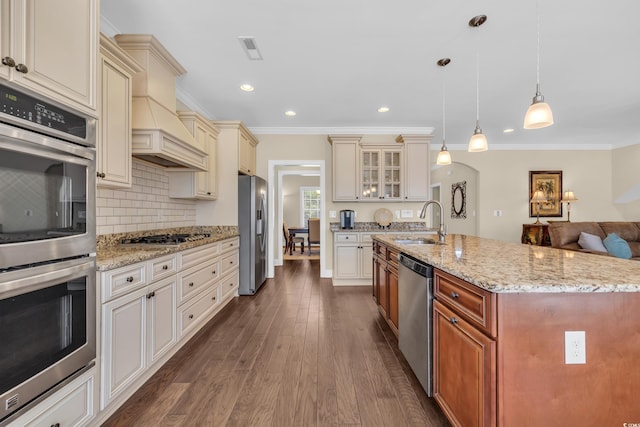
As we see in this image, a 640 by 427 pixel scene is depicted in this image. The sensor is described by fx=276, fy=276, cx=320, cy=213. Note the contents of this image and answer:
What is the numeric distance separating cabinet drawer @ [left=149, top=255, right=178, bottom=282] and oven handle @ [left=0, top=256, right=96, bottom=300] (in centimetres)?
52

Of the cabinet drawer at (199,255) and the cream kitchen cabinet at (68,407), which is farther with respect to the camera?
the cabinet drawer at (199,255)

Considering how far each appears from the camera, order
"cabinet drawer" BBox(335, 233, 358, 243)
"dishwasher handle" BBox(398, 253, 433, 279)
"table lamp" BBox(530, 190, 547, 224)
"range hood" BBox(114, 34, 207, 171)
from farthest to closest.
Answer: "table lamp" BBox(530, 190, 547, 224) → "cabinet drawer" BBox(335, 233, 358, 243) → "range hood" BBox(114, 34, 207, 171) → "dishwasher handle" BBox(398, 253, 433, 279)

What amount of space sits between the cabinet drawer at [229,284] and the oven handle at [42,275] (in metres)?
1.94

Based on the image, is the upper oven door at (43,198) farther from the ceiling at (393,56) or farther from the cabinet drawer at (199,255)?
the ceiling at (393,56)

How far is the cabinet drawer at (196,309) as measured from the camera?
88.7 inches

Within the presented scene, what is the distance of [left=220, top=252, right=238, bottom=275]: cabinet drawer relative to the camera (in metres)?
3.21

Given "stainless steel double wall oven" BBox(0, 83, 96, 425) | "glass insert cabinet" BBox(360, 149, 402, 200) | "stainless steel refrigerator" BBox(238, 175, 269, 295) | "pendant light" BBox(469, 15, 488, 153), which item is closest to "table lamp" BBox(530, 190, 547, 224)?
"glass insert cabinet" BBox(360, 149, 402, 200)

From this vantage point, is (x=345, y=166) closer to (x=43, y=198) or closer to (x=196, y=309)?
(x=196, y=309)

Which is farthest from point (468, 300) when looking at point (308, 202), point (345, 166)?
point (308, 202)

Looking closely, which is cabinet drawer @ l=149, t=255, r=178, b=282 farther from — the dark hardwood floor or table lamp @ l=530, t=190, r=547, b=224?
table lamp @ l=530, t=190, r=547, b=224

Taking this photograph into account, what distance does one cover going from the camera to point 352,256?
4227 millimetres

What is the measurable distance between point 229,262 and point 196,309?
94cm

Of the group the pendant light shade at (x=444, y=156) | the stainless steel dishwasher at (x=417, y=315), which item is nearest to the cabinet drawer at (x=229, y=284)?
the stainless steel dishwasher at (x=417, y=315)

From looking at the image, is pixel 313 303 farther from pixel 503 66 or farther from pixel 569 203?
pixel 569 203
